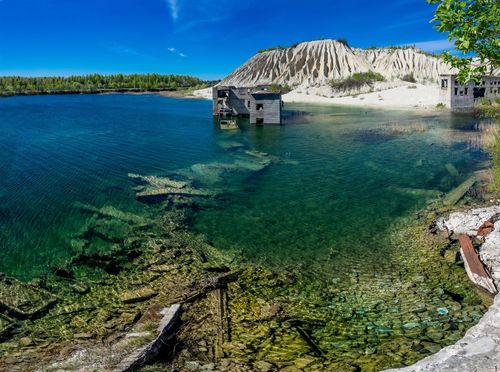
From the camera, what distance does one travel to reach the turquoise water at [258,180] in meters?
17.8

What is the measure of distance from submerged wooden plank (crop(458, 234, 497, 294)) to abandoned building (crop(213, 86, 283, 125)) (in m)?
45.3

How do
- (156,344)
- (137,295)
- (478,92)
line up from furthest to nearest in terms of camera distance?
(478,92) < (137,295) < (156,344)

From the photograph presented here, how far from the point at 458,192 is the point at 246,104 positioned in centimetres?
4860

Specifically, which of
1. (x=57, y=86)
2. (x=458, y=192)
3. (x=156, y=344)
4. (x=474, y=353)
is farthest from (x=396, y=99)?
(x=57, y=86)

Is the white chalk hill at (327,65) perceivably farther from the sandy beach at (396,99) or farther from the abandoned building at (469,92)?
the abandoned building at (469,92)

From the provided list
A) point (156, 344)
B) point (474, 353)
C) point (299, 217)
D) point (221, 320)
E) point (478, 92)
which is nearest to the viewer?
point (474, 353)

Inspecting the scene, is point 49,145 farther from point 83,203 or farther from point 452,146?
point 452,146

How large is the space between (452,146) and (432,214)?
23227 millimetres

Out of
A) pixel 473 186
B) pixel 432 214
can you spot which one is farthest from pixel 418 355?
pixel 473 186

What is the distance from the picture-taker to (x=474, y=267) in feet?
45.8

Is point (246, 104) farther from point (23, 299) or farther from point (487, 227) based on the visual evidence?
point (23, 299)

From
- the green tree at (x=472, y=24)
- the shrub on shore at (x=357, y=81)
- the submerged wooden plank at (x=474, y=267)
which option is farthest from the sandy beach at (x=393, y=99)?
the green tree at (x=472, y=24)

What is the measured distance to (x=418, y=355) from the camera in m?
9.97

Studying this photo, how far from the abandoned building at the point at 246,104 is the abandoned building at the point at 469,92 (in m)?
31.6
